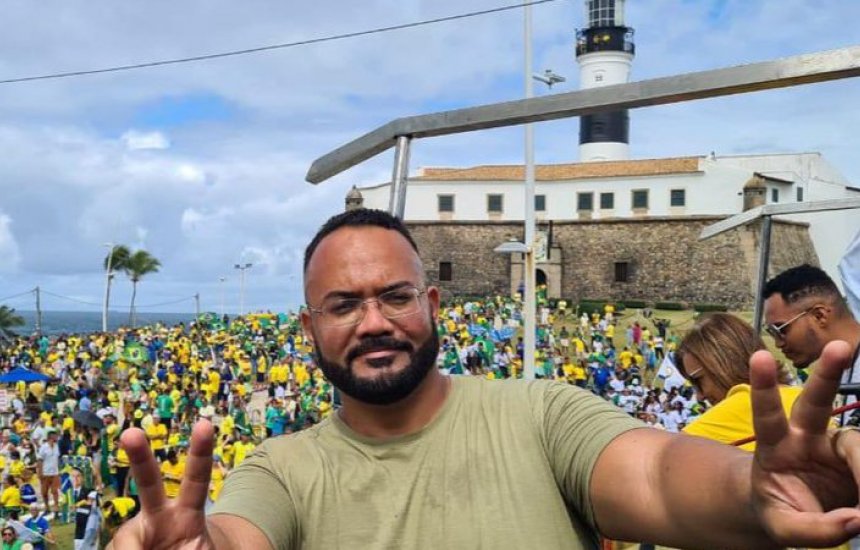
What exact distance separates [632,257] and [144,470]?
4406cm

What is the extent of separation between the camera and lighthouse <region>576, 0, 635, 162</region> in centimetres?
4900

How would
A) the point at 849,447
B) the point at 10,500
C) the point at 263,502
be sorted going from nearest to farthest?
1. the point at 849,447
2. the point at 263,502
3. the point at 10,500

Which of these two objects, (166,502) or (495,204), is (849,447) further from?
(495,204)

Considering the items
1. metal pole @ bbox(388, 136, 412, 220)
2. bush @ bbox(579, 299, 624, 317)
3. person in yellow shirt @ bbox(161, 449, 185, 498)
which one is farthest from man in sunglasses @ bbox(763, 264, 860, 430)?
bush @ bbox(579, 299, 624, 317)

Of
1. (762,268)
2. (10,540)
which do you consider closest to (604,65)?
(10,540)

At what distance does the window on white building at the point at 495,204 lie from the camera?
4588 centimetres

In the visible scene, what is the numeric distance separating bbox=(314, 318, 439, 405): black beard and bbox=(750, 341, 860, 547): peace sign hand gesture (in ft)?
2.68

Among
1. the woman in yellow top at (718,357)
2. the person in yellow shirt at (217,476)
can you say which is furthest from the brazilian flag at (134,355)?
the woman in yellow top at (718,357)

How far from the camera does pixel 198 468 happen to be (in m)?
1.37

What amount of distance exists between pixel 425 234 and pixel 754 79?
43.8 meters

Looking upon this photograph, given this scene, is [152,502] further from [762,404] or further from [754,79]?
[754,79]

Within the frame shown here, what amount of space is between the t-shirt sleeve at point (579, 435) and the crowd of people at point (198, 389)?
140cm

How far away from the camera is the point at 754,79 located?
2.64m

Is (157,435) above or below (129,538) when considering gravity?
below
